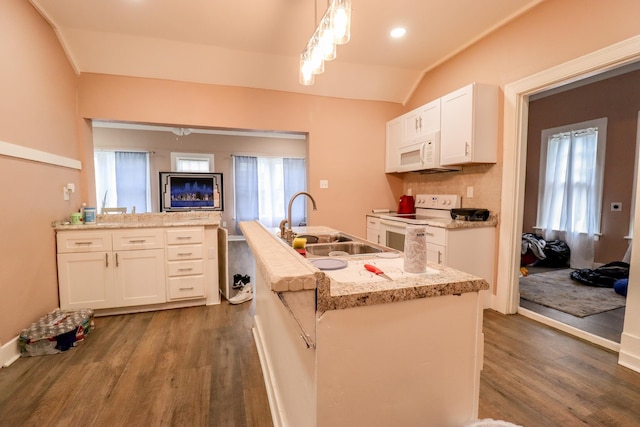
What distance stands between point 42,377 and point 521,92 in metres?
3.99

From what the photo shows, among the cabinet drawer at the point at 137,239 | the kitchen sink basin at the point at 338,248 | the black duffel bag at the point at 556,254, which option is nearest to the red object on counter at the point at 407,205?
the black duffel bag at the point at 556,254

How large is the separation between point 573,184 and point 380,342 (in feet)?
16.1

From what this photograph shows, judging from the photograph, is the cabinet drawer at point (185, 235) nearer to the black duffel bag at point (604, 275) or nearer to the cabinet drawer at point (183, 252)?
the cabinet drawer at point (183, 252)

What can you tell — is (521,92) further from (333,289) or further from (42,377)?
(42,377)

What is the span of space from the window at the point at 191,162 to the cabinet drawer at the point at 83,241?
13.4 feet

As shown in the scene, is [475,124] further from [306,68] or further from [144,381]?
[144,381]

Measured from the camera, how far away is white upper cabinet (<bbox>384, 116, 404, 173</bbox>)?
368 cm

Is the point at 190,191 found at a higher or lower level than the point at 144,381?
higher

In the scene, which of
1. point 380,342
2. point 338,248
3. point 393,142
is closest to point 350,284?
point 380,342

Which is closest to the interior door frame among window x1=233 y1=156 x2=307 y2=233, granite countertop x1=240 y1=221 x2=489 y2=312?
granite countertop x1=240 y1=221 x2=489 y2=312

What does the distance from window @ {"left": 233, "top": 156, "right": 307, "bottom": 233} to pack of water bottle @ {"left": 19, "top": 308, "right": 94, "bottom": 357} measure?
4581 millimetres

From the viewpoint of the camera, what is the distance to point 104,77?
296cm

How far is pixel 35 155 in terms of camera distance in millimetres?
2172

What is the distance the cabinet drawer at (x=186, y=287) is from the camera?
Answer: 2773 millimetres
